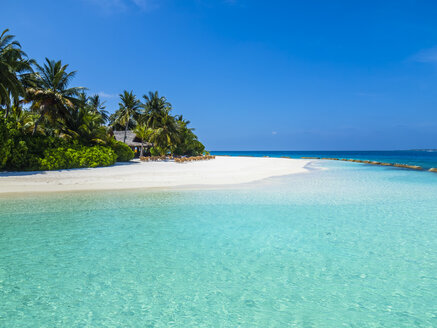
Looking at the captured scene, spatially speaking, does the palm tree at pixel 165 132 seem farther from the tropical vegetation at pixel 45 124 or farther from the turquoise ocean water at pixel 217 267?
the turquoise ocean water at pixel 217 267

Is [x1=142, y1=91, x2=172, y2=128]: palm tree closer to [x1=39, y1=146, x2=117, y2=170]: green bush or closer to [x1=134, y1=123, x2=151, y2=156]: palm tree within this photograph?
[x1=134, y1=123, x2=151, y2=156]: palm tree

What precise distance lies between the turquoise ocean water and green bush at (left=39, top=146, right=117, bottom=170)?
1115cm

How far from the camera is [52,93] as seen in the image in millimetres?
24562

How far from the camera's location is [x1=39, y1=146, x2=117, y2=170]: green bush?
20234 mm

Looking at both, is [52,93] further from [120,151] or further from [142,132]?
[142,132]

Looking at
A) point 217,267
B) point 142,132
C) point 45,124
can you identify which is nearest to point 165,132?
point 142,132

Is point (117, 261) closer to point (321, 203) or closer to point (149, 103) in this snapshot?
point (321, 203)

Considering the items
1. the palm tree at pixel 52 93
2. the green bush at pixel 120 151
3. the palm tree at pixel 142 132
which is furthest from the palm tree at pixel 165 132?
the palm tree at pixel 52 93

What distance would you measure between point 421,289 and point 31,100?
29986mm

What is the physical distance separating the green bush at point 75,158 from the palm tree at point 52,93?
4975 millimetres

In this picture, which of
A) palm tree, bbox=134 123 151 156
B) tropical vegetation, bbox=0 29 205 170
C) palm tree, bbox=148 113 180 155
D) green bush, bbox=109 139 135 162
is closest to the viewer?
tropical vegetation, bbox=0 29 205 170

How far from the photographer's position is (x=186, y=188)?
15.4 meters

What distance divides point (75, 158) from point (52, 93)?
7354 mm

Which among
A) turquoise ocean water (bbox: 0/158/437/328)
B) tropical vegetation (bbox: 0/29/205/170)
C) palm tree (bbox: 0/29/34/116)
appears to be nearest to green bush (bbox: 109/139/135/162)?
tropical vegetation (bbox: 0/29/205/170)
